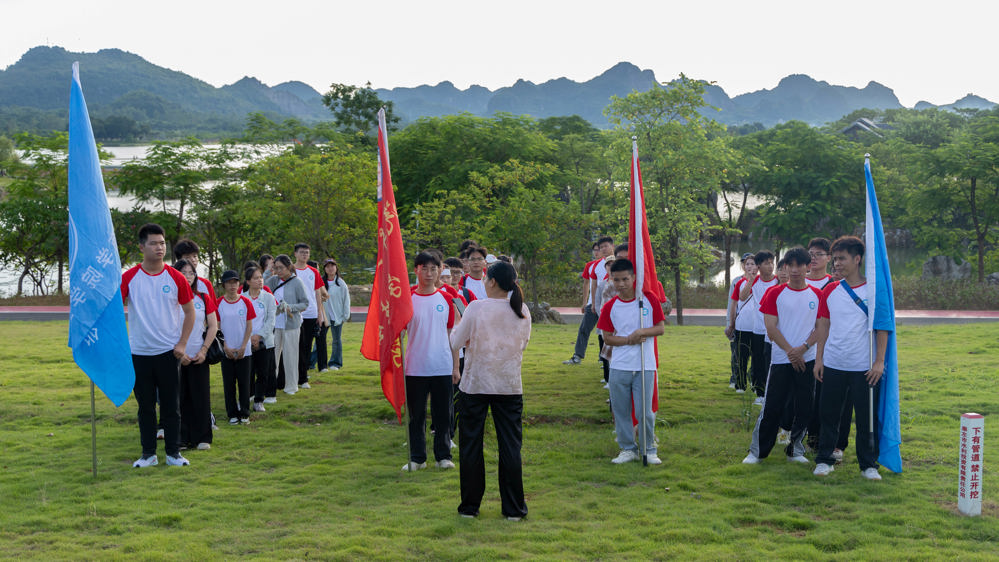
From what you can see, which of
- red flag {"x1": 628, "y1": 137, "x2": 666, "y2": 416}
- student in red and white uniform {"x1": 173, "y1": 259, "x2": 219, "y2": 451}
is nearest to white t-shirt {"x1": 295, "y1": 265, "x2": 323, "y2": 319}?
student in red and white uniform {"x1": 173, "y1": 259, "x2": 219, "y2": 451}

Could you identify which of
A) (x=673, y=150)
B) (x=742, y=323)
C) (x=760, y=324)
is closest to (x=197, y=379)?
(x=760, y=324)

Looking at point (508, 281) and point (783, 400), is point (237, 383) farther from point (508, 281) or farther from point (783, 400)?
point (783, 400)

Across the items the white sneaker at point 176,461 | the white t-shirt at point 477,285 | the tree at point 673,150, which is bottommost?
the white sneaker at point 176,461

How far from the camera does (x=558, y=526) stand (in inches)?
223

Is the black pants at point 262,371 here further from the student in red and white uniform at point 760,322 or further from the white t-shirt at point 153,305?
the student in red and white uniform at point 760,322

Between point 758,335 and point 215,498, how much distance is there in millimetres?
6641

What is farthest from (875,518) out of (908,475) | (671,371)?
(671,371)

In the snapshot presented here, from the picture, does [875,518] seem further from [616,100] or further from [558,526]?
[616,100]

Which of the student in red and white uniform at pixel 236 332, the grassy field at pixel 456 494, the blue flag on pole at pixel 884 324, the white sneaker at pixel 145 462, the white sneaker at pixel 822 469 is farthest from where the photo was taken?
the student in red and white uniform at pixel 236 332

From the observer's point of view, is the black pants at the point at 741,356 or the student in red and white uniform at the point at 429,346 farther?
the black pants at the point at 741,356

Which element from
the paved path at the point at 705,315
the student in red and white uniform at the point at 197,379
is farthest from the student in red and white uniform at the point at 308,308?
the paved path at the point at 705,315

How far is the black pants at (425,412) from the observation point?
707cm

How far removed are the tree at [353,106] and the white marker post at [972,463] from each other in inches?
1881

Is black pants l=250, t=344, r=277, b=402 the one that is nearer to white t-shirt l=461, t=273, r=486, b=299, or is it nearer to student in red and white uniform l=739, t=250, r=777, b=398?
white t-shirt l=461, t=273, r=486, b=299
